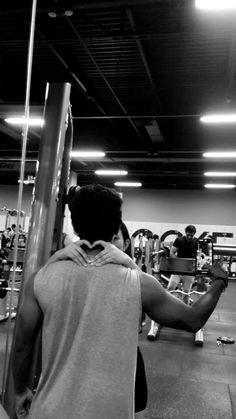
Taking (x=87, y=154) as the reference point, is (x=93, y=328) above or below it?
below

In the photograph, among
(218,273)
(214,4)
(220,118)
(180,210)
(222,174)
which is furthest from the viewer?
(180,210)

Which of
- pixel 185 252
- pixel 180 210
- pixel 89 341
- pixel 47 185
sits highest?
pixel 180 210

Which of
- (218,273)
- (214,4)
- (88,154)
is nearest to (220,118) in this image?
(214,4)

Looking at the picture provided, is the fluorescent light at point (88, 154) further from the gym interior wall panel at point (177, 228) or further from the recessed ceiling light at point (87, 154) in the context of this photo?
the gym interior wall panel at point (177, 228)

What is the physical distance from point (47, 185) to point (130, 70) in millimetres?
5042

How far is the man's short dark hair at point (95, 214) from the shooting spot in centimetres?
109

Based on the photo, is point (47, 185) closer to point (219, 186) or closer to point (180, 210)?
point (219, 186)

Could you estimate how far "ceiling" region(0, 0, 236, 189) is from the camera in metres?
4.62

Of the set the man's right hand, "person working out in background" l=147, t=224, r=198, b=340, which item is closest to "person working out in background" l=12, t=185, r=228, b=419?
the man's right hand

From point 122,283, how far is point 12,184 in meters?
14.4

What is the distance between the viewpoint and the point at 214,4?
3.97 metres

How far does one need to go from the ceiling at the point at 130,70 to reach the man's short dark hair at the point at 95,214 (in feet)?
12.6

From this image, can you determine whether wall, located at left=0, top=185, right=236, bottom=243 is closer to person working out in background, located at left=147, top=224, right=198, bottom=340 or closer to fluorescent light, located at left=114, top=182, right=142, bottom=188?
fluorescent light, located at left=114, top=182, right=142, bottom=188

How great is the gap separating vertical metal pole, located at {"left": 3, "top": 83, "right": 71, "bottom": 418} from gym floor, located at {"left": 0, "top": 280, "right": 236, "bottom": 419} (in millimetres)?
1861
